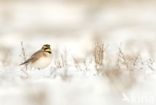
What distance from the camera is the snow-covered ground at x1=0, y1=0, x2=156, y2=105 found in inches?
320

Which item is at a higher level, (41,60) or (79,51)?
(41,60)

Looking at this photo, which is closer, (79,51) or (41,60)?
(41,60)

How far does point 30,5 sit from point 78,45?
6017 millimetres

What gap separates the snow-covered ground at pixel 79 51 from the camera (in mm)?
8117

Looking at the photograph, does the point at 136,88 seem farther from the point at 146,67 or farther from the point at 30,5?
the point at 30,5

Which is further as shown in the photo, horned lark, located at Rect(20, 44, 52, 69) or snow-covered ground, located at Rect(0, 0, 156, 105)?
horned lark, located at Rect(20, 44, 52, 69)

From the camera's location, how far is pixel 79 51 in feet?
43.2

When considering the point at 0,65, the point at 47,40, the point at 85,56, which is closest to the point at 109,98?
the point at 0,65

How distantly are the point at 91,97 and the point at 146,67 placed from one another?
6.33 ft

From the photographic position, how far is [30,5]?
1994 cm

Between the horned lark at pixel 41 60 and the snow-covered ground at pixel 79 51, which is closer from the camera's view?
the snow-covered ground at pixel 79 51

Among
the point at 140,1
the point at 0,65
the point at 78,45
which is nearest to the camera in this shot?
the point at 0,65

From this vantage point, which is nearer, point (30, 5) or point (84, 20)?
point (84, 20)

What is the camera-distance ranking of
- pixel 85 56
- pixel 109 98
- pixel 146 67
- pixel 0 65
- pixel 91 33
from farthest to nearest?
pixel 91 33 < pixel 85 56 < pixel 0 65 < pixel 146 67 < pixel 109 98
